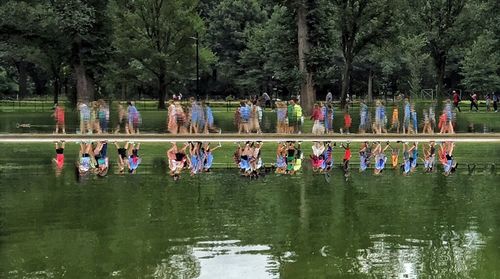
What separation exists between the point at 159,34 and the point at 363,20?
25046mm

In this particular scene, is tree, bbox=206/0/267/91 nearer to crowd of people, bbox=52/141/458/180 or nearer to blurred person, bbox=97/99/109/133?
blurred person, bbox=97/99/109/133

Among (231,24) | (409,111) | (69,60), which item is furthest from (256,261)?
(231,24)

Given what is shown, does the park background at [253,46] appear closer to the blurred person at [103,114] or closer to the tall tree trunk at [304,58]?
the tall tree trunk at [304,58]

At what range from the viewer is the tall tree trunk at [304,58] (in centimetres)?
5517

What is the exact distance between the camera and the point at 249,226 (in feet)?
51.2

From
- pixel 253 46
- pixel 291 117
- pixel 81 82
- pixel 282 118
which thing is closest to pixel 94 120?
pixel 282 118

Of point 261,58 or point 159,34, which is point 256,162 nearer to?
point 159,34

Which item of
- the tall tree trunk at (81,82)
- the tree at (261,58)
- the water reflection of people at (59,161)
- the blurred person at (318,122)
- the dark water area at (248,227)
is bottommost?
the dark water area at (248,227)

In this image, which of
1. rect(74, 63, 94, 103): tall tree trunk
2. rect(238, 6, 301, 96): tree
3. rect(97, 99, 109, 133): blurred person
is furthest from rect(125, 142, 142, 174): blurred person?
rect(238, 6, 301, 96): tree

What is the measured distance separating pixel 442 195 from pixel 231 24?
265ft

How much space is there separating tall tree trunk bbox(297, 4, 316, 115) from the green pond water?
3243 centimetres

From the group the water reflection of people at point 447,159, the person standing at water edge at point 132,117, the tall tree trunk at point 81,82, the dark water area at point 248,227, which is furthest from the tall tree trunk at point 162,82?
the dark water area at point 248,227

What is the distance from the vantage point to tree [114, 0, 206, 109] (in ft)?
247

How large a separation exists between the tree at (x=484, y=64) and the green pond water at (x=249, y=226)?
200ft
